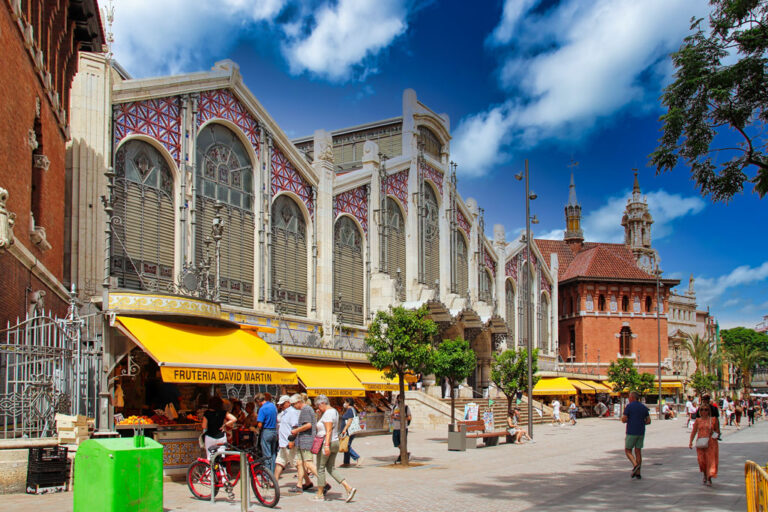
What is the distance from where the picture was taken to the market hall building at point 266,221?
22.1 meters

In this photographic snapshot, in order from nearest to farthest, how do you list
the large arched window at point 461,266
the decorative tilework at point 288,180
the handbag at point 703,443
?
1. the handbag at point 703,443
2. the decorative tilework at point 288,180
3. the large arched window at point 461,266

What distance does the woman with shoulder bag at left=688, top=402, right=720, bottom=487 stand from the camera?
14.1m

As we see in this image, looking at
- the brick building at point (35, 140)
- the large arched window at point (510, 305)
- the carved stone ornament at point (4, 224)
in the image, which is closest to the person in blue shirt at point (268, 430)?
the brick building at point (35, 140)

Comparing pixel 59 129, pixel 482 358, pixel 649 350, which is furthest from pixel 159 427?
pixel 649 350

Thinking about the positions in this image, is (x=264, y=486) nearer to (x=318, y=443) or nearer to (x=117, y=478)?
(x=318, y=443)

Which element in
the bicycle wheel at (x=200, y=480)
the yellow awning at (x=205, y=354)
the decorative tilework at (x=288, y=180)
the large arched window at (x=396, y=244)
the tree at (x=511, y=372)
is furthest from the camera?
the large arched window at (x=396, y=244)

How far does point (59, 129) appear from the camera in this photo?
760 inches

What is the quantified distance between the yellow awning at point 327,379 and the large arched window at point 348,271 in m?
5.00

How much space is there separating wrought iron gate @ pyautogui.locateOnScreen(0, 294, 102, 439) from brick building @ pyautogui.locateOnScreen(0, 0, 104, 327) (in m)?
0.76

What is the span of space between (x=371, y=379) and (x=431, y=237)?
13420 millimetres

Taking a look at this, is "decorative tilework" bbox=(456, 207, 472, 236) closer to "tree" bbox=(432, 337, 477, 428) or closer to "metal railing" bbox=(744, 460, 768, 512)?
"tree" bbox=(432, 337, 477, 428)

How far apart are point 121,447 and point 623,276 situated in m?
63.4

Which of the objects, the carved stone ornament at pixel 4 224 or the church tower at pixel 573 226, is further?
the church tower at pixel 573 226

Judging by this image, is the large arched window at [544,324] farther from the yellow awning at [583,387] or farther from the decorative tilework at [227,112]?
the decorative tilework at [227,112]
